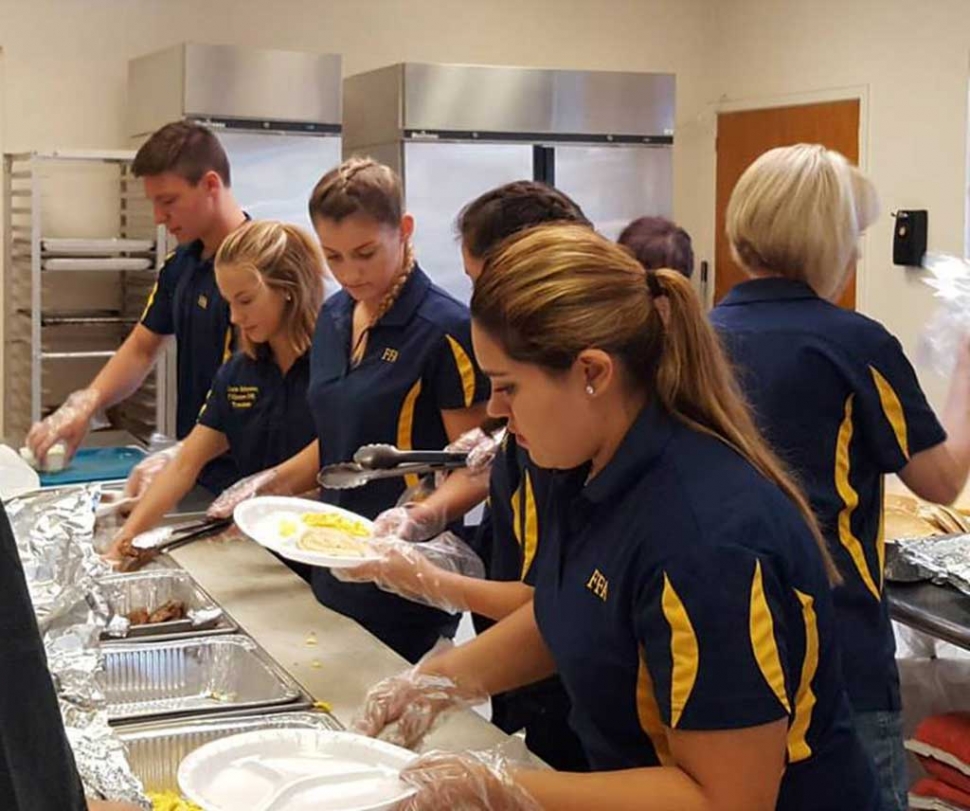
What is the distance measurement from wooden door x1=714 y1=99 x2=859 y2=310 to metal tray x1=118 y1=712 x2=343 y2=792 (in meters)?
3.49

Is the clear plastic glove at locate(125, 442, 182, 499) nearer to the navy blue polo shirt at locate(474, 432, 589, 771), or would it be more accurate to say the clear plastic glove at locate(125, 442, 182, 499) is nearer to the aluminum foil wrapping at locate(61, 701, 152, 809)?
the navy blue polo shirt at locate(474, 432, 589, 771)

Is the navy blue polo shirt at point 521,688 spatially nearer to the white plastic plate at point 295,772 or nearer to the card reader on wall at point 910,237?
the white plastic plate at point 295,772

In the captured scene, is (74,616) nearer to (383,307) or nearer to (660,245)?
(383,307)

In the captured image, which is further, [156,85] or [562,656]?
[156,85]

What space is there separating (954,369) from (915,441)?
397 mm

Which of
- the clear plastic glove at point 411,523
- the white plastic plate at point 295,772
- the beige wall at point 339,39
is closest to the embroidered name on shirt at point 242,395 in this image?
the clear plastic glove at point 411,523

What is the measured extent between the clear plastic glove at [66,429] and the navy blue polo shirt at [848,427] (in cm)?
196

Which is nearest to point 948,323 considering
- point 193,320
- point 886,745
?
point 886,745

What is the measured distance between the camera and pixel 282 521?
2.16 metres

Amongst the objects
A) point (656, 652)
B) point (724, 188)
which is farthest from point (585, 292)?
point (724, 188)

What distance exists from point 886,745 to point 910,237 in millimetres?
3163

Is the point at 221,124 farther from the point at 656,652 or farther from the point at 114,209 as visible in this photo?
the point at 656,652

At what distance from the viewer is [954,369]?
2.19 m

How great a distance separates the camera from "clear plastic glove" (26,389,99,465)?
3227 millimetres
